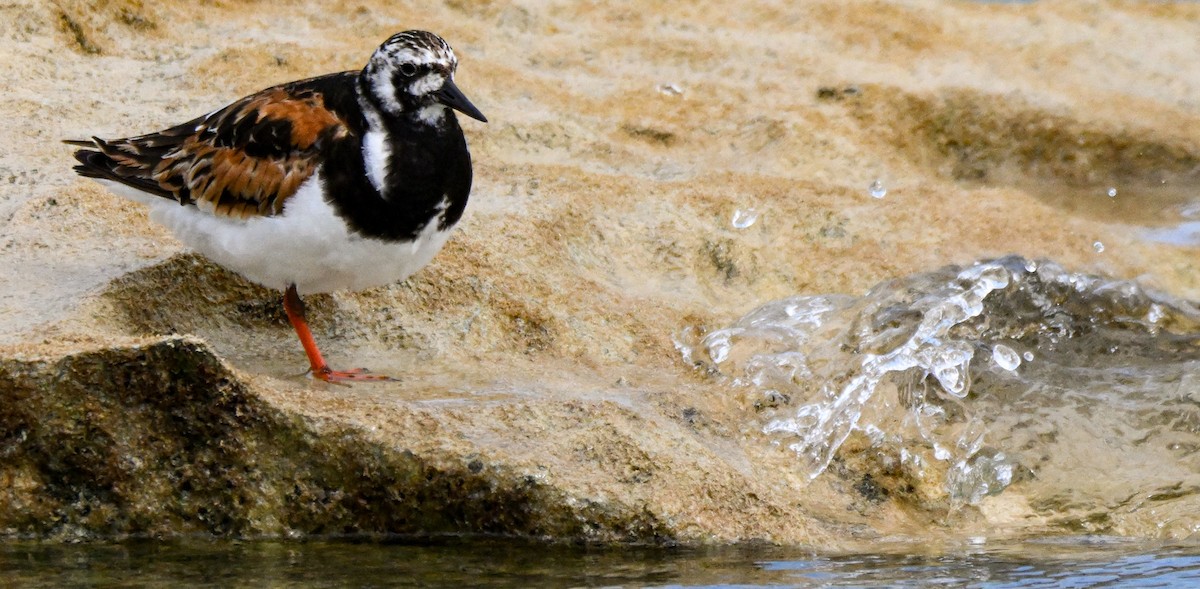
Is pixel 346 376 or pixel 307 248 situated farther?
pixel 346 376

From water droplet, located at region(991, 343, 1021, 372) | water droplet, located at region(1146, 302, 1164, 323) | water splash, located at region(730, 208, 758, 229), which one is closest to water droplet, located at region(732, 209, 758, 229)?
water splash, located at region(730, 208, 758, 229)

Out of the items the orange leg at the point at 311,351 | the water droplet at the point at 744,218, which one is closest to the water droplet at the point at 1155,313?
the water droplet at the point at 744,218

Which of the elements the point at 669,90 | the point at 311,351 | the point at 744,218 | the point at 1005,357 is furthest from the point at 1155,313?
the point at 311,351

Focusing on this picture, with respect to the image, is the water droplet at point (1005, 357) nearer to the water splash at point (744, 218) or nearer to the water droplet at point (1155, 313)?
the water droplet at point (1155, 313)

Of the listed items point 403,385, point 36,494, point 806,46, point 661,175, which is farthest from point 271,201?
point 806,46

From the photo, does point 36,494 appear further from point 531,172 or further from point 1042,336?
point 1042,336

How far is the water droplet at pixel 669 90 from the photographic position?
9719 millimetres

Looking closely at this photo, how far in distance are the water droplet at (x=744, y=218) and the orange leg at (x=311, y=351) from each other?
2634mm

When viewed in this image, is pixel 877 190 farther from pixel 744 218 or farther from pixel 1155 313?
pixel 1155 313

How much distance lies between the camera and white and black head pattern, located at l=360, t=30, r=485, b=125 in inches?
243

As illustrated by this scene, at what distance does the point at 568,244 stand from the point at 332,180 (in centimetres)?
188

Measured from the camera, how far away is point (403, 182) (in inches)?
236

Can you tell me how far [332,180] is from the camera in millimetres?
5973

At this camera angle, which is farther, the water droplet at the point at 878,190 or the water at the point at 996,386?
the water droplet at the point at 878,190
